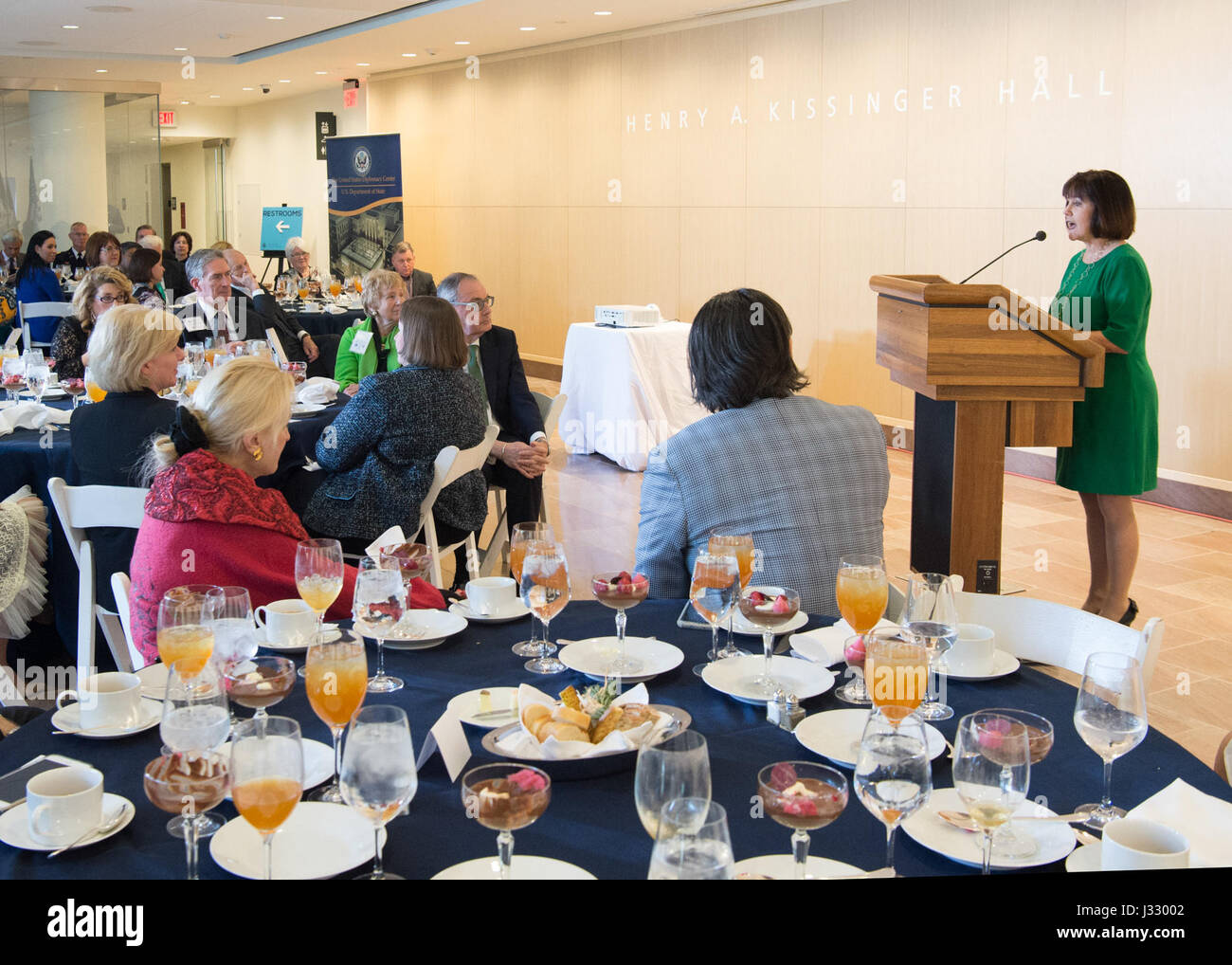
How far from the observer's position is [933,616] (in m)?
1.93

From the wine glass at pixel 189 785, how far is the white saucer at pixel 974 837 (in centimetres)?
79

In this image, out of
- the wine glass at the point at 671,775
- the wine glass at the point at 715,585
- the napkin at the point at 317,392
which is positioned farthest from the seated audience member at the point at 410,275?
the wine glass at the point at 671,775

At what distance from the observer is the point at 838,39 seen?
857cm

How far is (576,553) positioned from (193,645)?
3.95 meters

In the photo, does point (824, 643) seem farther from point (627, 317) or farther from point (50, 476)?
point (627, 317)

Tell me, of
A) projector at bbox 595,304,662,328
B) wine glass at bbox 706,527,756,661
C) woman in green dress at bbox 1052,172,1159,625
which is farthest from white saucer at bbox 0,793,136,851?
→ projector at bbox 595,304,662,328

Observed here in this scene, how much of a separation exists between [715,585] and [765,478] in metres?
0.67

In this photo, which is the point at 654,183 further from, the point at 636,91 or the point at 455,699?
the point at 455,699

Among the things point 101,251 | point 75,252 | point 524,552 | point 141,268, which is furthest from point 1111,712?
point 75,252

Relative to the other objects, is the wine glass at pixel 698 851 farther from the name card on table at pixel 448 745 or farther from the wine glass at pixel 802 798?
the name card on table at pixel 448 745

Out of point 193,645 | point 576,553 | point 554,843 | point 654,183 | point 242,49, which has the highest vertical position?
point 242,49

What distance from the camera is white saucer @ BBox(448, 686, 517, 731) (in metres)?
1.77

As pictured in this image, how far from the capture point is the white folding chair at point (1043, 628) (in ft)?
7.26

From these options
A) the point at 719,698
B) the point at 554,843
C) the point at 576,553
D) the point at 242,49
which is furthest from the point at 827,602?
the point at 242,49
